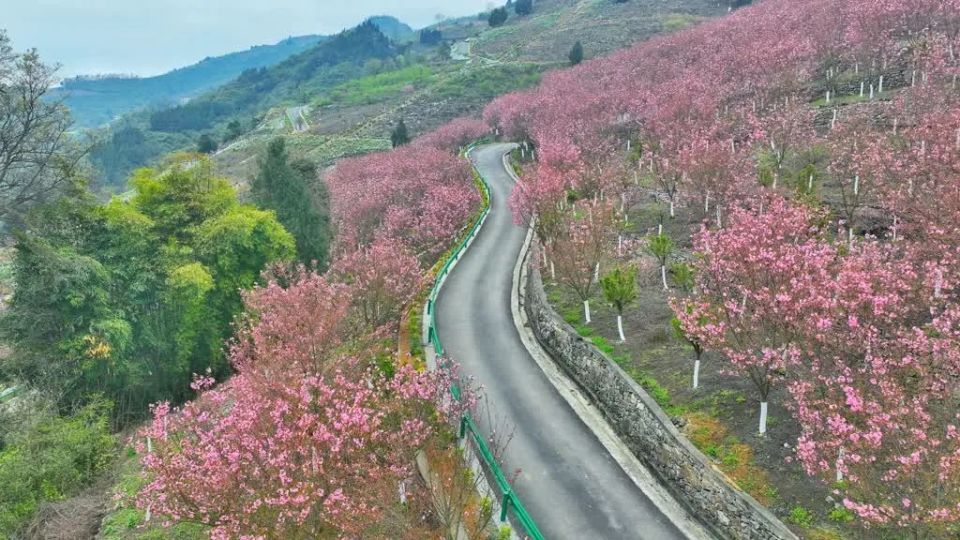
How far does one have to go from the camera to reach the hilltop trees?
25.8 meters

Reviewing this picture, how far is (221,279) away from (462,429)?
678 inches

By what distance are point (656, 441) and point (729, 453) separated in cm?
251

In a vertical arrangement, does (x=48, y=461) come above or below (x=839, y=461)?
below

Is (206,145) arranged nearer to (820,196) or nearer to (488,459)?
(820,196)

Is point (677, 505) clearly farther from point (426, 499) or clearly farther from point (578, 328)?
point (578, 328)

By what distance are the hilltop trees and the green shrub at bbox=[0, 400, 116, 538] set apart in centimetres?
1006

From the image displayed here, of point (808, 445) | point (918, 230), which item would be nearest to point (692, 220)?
point (918, 230)

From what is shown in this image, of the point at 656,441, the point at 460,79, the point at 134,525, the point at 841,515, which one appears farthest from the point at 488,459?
the point at 460,79

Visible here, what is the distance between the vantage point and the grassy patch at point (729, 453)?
15445mm

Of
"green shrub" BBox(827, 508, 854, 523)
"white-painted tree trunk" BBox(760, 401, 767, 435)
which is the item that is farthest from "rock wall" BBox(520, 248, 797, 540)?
"white-painted tree trunk" BBox(760, 401, 767, 435)

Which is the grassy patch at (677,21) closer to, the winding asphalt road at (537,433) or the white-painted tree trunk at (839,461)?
the winding asphalt road at (537,433)

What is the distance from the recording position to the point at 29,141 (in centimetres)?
Result: 2688

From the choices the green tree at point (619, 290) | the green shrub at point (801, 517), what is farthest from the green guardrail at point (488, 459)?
the green tree at point (619, 290)

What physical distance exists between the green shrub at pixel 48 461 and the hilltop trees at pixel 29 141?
10056 millimetres
